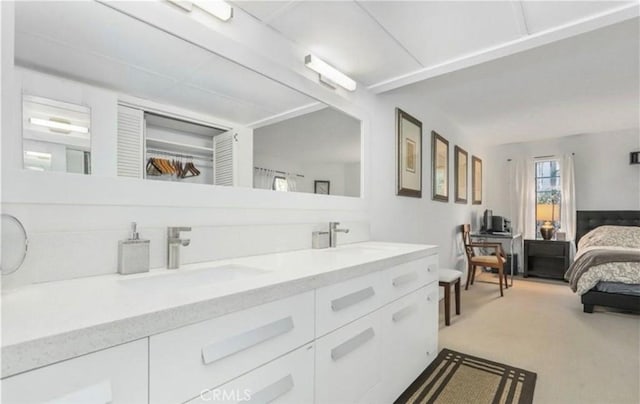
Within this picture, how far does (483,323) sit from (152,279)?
306 cm

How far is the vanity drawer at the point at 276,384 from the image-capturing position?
0.88 meters

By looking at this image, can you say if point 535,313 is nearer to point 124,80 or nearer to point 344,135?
point 344,135

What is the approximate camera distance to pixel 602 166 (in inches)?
199

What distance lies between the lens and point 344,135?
2.47 metres

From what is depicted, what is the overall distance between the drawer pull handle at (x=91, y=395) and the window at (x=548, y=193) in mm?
6558

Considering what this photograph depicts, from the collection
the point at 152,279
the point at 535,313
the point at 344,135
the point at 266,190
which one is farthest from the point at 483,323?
the point at 152,279

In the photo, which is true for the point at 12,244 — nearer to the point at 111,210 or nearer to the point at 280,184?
the point at 111,210

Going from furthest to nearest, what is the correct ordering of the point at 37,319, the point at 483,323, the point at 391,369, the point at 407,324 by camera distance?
the point at 483,323, the point at 407,324, the point at 391,369, the point at 37,319

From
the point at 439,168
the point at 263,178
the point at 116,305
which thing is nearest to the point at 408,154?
the point at 439,168

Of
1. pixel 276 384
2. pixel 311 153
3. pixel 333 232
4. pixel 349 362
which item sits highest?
pixel 311 153

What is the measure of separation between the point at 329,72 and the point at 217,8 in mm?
862

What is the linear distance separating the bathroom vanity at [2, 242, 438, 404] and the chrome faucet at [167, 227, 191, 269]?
2.0 inches

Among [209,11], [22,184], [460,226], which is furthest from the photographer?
[460,226]

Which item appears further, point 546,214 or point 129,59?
point 546,214
